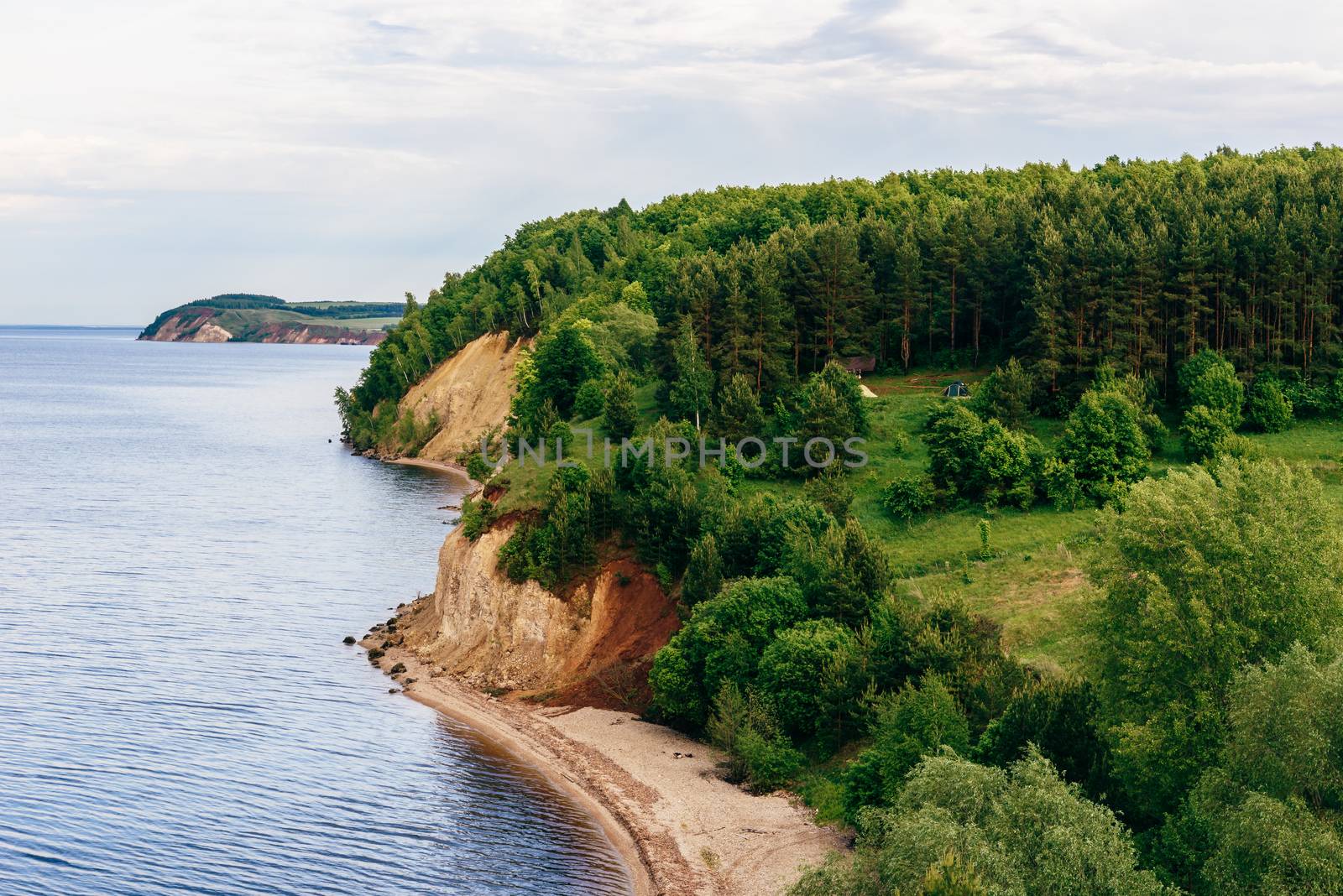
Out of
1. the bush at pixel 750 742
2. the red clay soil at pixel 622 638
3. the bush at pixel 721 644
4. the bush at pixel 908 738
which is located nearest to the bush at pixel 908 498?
the bush at pixel 721 644

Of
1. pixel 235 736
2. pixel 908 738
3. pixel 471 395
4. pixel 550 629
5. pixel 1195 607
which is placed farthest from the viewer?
pixel 471 395

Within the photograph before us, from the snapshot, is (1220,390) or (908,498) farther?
(1220,390)

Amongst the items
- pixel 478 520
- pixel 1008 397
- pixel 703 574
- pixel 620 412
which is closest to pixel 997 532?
pixel 1008 397

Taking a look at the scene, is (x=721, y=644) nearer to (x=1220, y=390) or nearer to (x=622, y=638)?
(x=622, y=638)

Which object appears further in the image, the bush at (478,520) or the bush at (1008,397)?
the bush at (1008,397)

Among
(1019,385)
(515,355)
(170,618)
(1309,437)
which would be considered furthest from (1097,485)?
(515,355)

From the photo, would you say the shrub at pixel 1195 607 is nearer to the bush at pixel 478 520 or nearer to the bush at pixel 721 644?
the bush at pixel 721 644
